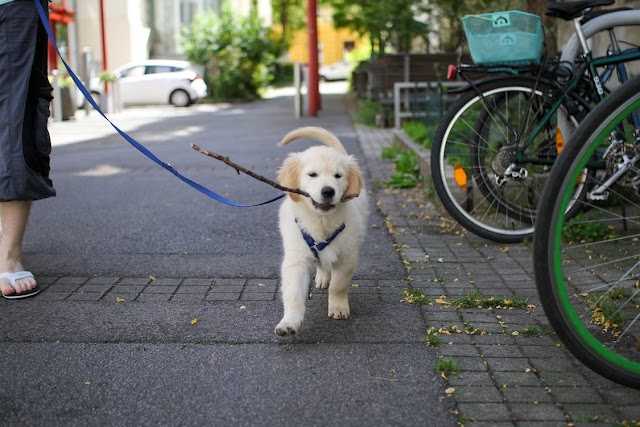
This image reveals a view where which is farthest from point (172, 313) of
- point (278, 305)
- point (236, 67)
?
point (236, 67)

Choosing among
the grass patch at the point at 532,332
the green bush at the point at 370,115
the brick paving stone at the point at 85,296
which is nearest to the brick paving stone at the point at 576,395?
the grass patch at the point at 532,332

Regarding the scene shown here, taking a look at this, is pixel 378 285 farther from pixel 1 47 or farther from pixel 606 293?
pixel 1 47

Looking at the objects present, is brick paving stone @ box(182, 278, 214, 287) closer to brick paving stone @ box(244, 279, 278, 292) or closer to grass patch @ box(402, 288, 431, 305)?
brick paving stone @ box(244, 279, 278, 292)

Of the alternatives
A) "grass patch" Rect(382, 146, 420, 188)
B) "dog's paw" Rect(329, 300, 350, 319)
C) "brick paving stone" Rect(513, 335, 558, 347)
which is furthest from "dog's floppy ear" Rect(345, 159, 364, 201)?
"grass patch" Rect(382, 146, 420, 188)

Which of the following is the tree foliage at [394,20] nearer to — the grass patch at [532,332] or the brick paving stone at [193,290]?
the brick paving stone at [193,290]

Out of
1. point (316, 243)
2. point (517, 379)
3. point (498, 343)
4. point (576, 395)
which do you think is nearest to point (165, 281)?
point (316, 243)

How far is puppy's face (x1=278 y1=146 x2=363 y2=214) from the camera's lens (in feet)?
11.2

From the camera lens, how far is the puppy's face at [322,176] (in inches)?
134

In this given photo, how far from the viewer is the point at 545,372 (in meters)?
2.89

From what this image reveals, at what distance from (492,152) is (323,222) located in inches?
72.9

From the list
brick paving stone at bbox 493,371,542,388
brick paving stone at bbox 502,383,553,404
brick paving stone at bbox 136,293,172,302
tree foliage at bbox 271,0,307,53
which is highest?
tree foliage at bbox 271,0,307,53

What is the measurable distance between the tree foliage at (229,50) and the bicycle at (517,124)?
23.1 metres

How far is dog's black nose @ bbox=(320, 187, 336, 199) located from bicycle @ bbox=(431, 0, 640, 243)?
5.56 feet

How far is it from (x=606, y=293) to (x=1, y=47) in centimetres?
342
